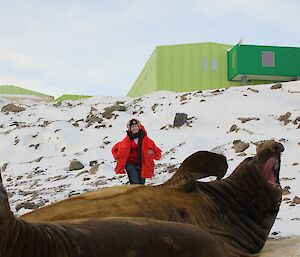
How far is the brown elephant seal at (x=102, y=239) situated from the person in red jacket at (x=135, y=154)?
4.13 m

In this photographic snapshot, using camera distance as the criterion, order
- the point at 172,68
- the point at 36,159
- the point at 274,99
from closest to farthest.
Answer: the point at 36,159 → the point at 274,99 → the point at 172,68

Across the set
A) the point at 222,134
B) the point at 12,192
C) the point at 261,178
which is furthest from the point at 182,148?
the point at 261,178

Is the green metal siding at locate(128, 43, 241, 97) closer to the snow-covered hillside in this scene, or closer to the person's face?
the snow-covered hillside

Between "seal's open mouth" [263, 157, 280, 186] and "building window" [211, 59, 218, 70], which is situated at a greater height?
"building window" [211, 59, 218, 70]

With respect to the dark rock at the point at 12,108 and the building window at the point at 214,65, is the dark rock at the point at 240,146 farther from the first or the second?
the building window at the point at 214,65

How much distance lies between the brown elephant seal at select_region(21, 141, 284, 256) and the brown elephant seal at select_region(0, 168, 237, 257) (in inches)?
31.0

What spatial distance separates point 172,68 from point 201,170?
24523mm

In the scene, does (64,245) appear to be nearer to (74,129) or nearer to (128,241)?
(128,241)

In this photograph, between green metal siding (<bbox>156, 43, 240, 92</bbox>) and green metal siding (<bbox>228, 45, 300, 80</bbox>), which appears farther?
green metal siding (<bbox>156, 43, 240, 92</bbox>)

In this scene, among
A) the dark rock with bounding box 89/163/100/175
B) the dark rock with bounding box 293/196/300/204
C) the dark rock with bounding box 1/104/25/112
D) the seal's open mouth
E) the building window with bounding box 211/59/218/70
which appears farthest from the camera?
the building window with bounding box 211/59/218/70

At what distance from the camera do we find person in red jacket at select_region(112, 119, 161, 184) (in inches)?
274

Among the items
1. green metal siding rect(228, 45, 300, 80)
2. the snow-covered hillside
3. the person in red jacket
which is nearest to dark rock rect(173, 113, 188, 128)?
the snow-covered hillside

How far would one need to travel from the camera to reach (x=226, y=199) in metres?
4.40

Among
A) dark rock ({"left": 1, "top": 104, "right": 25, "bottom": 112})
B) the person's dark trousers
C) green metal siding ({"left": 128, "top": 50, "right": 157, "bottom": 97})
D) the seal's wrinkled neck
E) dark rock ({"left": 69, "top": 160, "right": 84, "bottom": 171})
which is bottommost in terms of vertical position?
dark rock ({"left": 69, "top": 160, "right": 84, "bottom": 171})
